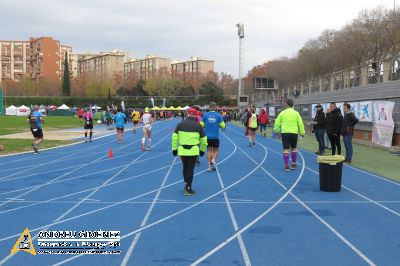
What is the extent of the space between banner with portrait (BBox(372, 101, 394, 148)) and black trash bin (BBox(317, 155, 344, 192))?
10428 millimetres

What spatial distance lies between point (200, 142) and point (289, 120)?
346cm

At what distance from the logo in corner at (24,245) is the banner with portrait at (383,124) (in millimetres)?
16305

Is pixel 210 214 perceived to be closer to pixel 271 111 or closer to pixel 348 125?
pixel 348 125

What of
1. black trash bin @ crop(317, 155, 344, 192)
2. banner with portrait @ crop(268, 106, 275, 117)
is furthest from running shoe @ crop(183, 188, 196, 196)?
banner with portrait @ crop(268, 106, 275, 117)

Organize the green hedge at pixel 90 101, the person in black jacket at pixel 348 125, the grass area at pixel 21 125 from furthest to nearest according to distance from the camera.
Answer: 1. the green hedge at pixel 90 101
2. the grass area at pixel 21 125
3. the person in black jacket at pixel 348 125

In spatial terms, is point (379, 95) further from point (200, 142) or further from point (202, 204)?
point (202, 204)

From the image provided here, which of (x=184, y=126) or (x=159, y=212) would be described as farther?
(x=184, y=126)

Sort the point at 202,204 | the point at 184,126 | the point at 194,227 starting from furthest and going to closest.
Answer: the point at 184,126
the point at 202,204
the point at 194,227

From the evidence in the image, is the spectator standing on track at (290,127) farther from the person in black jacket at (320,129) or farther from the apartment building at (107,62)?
the apartment building at (107,62)

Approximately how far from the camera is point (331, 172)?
974cm

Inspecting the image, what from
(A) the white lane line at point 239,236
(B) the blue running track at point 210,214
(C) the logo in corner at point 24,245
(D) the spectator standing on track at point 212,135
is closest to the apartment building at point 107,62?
(D) the spectator standing on track at point 212,135

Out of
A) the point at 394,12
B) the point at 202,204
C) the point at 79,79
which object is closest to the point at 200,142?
the point at 202,204

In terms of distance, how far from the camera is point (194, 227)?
6.91m

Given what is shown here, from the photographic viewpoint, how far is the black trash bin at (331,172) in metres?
9.70
